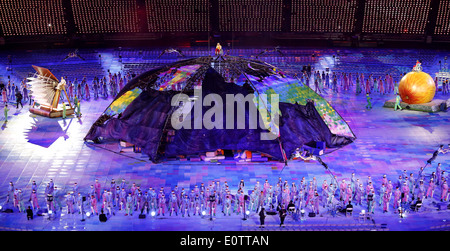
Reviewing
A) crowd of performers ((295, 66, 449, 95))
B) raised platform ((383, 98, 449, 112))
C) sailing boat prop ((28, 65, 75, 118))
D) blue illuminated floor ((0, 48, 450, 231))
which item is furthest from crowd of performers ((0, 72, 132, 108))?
raised platform ((383, 98, 449, 112))

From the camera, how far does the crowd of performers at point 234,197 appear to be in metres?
18.7

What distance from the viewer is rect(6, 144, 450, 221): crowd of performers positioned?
18.7 meters

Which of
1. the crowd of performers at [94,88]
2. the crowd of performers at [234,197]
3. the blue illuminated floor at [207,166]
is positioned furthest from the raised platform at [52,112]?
the crowd of performers at [234,197]

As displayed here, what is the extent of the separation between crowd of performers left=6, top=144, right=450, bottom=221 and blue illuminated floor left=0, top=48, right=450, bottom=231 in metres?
0.35

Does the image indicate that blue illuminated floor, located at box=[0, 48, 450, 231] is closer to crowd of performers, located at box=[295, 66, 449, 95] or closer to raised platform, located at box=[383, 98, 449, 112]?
raised platform, located at box=[383, 98, 449, 112]

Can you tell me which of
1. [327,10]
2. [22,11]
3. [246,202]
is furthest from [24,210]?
[327,10]

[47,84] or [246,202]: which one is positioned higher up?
[47,84]

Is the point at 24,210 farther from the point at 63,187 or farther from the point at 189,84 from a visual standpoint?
the point at 189,84

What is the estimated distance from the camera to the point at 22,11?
133ft

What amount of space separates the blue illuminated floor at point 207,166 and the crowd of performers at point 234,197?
346 mm

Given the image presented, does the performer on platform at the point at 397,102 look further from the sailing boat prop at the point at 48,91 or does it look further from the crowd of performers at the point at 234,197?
the sailing boat prop at the point at 48,91

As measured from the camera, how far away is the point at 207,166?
2241 cm

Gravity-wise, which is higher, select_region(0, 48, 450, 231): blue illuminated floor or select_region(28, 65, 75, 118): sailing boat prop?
select_region(28, 65, 75, 118): sailing boat prop
